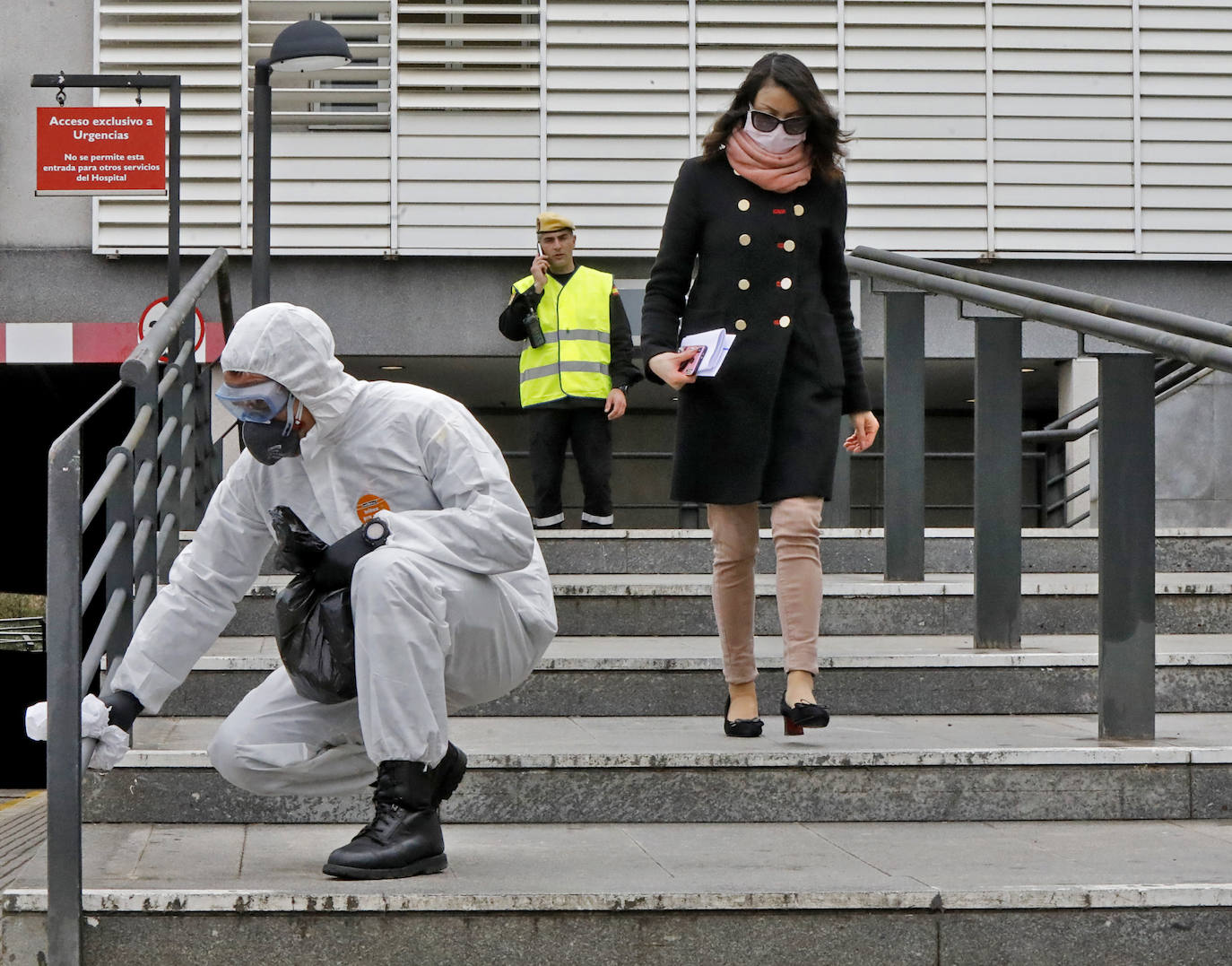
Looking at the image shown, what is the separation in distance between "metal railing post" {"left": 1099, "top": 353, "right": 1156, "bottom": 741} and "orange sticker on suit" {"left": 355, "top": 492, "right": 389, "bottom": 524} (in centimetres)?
191

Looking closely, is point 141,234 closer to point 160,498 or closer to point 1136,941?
point 160,498

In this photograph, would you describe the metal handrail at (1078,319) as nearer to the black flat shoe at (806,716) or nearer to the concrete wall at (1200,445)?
the black flat shoe at (806,716)

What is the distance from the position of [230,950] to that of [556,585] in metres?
2.65

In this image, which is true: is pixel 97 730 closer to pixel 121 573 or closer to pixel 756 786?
pixel 121 573

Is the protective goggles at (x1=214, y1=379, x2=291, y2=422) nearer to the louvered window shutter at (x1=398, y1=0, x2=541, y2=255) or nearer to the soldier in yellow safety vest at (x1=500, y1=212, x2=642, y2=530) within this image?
the soldier in yellow safety vest at (x1=500, y1=212, x2=642, y2=530)

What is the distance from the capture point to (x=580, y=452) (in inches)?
309

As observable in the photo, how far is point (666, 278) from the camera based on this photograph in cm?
457

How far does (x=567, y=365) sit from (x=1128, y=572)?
393 cm

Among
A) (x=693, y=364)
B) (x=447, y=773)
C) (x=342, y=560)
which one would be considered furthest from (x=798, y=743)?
(x=342, y=560)

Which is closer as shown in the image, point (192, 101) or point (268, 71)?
point (268, 71)

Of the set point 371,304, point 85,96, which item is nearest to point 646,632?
point 371,304

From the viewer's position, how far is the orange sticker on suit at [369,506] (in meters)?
3.34

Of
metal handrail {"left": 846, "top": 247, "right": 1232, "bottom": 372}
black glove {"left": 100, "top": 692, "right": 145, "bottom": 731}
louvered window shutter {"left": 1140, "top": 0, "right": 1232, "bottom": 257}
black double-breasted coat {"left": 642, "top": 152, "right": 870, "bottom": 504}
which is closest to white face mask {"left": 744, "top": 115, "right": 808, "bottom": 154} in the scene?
black double-breasted coat {"left": 642, "top": 152, "right": 870, "bottom": 504}

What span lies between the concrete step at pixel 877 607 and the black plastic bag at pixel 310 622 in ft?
7.09
